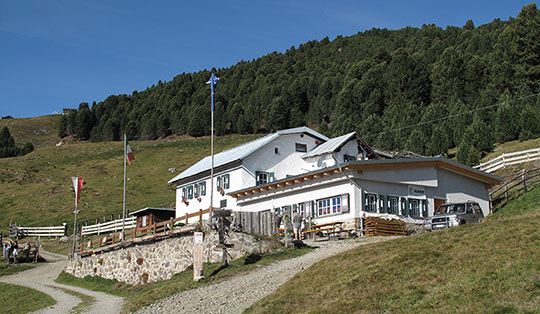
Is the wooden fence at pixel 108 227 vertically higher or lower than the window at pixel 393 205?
lower

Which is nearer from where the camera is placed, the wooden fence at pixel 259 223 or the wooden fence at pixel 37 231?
the wooden fence at pixel 259 223

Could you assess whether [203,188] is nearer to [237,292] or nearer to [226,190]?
[226,190]

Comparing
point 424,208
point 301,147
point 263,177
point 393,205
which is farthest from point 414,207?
point 301,147

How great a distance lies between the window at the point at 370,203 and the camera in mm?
32219

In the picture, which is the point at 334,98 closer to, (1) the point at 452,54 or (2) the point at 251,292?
(1) the point at 452,54

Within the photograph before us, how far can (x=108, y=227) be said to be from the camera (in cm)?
5531

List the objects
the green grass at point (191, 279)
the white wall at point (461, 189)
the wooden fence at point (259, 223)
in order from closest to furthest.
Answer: the green grass at point (191, 279), the wooden fence at point (259, 223), the white wall at point (461, 189)

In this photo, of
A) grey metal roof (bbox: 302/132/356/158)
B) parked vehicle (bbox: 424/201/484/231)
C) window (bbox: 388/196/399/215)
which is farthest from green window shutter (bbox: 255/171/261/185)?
parked vehicle (bbox: 424/201/484/231)

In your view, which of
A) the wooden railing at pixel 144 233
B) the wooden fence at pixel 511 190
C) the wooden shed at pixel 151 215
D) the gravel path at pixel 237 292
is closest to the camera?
the gravel path at pixel 237 292

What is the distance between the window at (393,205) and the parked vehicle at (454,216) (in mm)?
3830

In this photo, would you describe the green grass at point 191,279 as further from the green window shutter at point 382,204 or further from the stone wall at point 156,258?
the green window shutter at point 382,204

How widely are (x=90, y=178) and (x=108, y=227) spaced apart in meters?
32.9

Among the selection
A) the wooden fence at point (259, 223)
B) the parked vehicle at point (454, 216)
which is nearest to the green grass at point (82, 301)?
the wooden fence at point (259, 223)

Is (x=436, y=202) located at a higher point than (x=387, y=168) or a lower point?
lower
